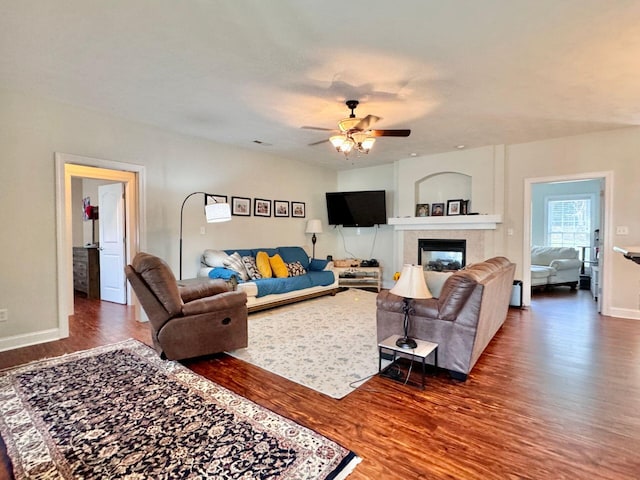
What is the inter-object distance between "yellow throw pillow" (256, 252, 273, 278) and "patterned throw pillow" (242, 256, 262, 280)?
6 cm

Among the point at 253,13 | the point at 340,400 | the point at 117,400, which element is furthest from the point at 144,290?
the point at 253,13

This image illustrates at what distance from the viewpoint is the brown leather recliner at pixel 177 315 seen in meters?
2.90

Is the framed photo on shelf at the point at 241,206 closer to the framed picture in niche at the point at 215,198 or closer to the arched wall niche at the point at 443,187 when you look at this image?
the framed picture in niche at the point at 215,198

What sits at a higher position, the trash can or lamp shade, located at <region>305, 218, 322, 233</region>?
lamp shade, located at <region>305, 218, 322, 233</region>

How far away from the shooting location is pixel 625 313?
4.67 m

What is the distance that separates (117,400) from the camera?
7.70 feet

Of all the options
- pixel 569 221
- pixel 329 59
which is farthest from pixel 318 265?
pixel 569 221

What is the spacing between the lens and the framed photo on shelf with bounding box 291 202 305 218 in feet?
22.1

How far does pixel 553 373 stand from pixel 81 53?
4774 mm

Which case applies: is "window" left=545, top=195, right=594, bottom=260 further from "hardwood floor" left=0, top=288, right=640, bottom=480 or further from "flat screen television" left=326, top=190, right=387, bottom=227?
"hardwood floor" left=0, top=288, right=640, bottom=480

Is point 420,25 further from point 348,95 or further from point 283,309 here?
point 283,309

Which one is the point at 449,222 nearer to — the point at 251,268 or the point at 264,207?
the point at 264,207

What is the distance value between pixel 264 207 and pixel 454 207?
361 centimetres

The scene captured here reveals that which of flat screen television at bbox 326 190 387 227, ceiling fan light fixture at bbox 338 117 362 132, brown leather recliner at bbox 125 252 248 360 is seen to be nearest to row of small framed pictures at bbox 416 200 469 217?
flat screen television at bbox 326 190 387 227
